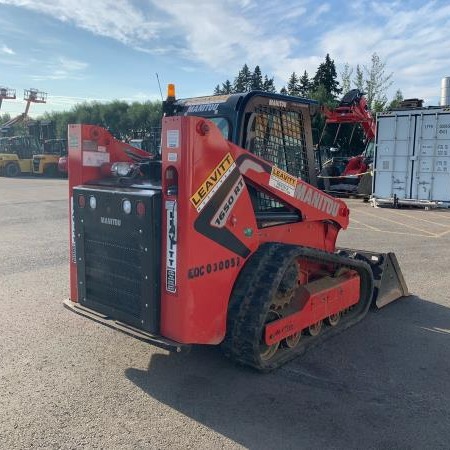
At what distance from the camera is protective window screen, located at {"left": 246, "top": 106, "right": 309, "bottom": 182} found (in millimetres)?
4285

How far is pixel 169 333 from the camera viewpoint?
11.7 feet

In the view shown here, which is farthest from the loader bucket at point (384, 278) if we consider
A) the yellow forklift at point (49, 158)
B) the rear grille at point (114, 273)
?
the yellow forklift at point (49, 158)

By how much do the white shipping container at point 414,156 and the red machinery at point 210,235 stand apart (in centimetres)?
1048

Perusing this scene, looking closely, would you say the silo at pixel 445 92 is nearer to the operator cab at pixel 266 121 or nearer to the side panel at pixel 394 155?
the side panel at pixel 394 155

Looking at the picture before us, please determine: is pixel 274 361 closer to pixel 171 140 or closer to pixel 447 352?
pixel 447 352

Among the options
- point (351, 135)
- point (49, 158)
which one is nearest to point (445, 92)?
point (351, 135)

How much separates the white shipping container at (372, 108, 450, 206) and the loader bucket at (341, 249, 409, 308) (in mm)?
9278

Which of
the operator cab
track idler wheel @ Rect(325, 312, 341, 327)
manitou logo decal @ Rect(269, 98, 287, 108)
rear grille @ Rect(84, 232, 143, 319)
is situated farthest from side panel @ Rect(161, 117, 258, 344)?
track idler wheel @ Rect(325, 312, 341, 327)

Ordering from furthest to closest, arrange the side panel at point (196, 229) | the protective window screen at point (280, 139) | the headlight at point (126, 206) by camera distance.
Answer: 1. the protective window screen at point (280, 139)
2. the headlight at point (126, 206)
3. the side panel at point (196, 229)

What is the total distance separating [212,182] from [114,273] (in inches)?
44.5

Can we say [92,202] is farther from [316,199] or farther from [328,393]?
[328,393]

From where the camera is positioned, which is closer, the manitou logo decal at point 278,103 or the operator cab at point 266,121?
the operator cab at point 266,121

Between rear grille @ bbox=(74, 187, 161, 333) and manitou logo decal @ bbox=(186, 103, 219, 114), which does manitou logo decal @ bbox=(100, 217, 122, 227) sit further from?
manitou logo decal @ bbox=(186, 103, 219, 114)

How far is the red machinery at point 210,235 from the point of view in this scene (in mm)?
3447
